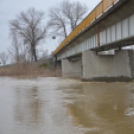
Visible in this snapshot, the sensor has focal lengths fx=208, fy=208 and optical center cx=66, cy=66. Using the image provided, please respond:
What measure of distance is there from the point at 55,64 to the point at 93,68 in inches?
1201

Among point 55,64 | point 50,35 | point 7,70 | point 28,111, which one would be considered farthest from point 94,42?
point 50,35

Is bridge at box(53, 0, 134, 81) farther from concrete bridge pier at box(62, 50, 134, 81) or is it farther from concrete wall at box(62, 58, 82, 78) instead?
concrete wall at box(62, 58, 82, 78)

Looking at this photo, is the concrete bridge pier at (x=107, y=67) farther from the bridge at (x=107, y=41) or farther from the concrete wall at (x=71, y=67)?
the concrete wall at (x=71, y=67)

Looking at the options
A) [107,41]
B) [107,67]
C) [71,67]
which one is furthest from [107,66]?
[71,67]

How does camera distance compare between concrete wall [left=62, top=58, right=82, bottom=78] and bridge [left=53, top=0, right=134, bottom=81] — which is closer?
bridge [left=53, top=0, right=134, bottom=81]

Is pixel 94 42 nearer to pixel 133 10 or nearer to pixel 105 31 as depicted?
pixel 105 31

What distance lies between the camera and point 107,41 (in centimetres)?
1714

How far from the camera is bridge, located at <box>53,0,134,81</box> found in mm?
14080

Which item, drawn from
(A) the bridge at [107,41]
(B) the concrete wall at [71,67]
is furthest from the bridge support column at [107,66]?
(B) the concrete wall at [71,67]

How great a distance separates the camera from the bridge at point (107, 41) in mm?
14080

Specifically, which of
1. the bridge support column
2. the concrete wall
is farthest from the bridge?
the concrete wall

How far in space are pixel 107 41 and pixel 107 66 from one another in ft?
19.1

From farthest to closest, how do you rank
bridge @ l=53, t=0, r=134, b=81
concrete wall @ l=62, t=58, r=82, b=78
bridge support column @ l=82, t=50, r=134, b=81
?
1. concrete wall @ l=62, t=58, r=82, b=78
2. bridge support column @ l=82, t=50, r=134, b=81
3. bridge @ l=53, t=0, r=134, b=81

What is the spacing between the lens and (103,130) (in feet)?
18.3
